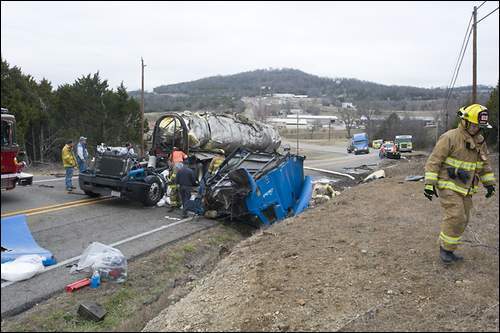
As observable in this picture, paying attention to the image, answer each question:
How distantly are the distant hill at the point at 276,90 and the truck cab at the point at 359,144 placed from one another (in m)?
3.01

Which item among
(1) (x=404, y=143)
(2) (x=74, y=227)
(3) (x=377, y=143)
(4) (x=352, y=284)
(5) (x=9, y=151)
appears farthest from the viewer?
(3) (x=377, y=143)

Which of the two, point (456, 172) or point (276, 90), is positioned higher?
point (276, 90)

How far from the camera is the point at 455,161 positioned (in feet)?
16.9

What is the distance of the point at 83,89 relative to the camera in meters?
20.1

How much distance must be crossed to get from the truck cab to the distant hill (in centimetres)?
301

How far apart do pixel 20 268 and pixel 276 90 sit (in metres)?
16.4

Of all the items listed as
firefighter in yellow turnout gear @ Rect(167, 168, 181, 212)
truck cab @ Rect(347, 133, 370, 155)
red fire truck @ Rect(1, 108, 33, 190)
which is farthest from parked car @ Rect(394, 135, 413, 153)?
red fire truck @ Rect(1, 108, 33, 190)

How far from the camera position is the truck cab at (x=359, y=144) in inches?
1128

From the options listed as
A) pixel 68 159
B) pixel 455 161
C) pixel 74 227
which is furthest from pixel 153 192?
pixel 455 161

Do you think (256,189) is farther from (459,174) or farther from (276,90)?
(276,90)

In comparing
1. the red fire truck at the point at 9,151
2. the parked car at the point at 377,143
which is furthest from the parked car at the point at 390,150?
the red fire truck at the point at 9,151

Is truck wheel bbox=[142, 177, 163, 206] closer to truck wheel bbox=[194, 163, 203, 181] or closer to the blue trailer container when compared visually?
the blue trailer container

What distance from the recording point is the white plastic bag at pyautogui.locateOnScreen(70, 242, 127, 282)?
555 cm

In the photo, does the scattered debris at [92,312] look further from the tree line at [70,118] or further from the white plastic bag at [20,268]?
the tree line at [70,118]
